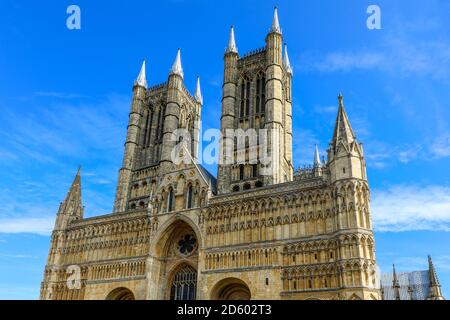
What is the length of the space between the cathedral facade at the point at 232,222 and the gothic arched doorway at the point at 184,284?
3.9 inches

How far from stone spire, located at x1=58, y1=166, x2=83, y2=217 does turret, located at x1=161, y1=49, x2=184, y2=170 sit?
11.0 meters

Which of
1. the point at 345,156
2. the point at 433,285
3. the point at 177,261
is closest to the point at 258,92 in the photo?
the point at 345,156

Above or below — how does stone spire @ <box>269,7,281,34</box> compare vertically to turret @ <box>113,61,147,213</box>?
above

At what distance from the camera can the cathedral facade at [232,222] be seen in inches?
1216

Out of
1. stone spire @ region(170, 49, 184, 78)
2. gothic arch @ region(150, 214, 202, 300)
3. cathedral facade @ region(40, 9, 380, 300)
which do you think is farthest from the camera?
stone spire @ region(170, 49, 184, 78)

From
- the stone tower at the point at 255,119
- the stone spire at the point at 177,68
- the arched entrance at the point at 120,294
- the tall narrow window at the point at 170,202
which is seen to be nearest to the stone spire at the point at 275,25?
the stone tower at the point at 255,119

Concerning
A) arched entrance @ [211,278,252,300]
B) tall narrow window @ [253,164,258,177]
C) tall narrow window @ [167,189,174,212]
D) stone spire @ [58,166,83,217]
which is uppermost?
tall narrow window @ [253,164,258,177]

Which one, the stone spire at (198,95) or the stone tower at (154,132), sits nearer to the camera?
the stone tower at (154,132)

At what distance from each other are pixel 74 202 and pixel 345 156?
1298 inches

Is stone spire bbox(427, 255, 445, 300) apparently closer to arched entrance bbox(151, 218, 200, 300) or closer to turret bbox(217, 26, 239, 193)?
turret bbox(217, 26, 239, 193)

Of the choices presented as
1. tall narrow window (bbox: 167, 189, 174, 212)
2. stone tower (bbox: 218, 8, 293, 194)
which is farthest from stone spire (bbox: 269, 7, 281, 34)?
tall narrow window (bbox: 167, 189, 174, 212)

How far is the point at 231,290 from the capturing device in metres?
35.8

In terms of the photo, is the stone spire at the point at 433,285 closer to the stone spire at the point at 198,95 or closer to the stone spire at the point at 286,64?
the stone spire at the point at 286,64

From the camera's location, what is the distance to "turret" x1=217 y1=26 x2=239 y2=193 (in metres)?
46.6
